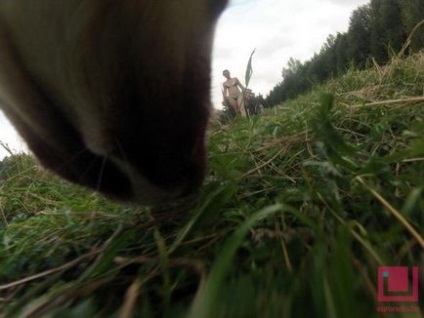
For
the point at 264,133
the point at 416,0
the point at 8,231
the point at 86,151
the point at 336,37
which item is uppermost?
the point at 86,151

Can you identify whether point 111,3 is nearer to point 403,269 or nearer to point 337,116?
point 403,269

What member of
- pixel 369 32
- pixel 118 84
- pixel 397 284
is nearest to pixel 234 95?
pixel 118 84

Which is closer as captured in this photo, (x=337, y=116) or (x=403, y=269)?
(x=403, y=269)

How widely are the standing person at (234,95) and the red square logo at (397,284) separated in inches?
58.2

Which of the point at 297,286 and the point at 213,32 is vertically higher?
the point at 213,32

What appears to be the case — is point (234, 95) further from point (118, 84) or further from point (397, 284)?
point (397, 284)

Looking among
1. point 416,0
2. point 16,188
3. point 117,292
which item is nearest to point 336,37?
point 416,0

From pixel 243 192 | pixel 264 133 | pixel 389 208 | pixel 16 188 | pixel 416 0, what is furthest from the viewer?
pixel 416 0

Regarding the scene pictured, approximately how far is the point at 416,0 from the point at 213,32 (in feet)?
41.0

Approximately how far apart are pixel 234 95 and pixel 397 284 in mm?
2111

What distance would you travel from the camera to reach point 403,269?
65 cm

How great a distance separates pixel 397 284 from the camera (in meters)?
0.59

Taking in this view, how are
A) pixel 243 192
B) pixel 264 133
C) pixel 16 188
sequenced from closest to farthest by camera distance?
pixel 243 192, pixel 264 133, pixel 16 188

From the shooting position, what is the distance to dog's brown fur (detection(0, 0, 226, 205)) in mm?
870
